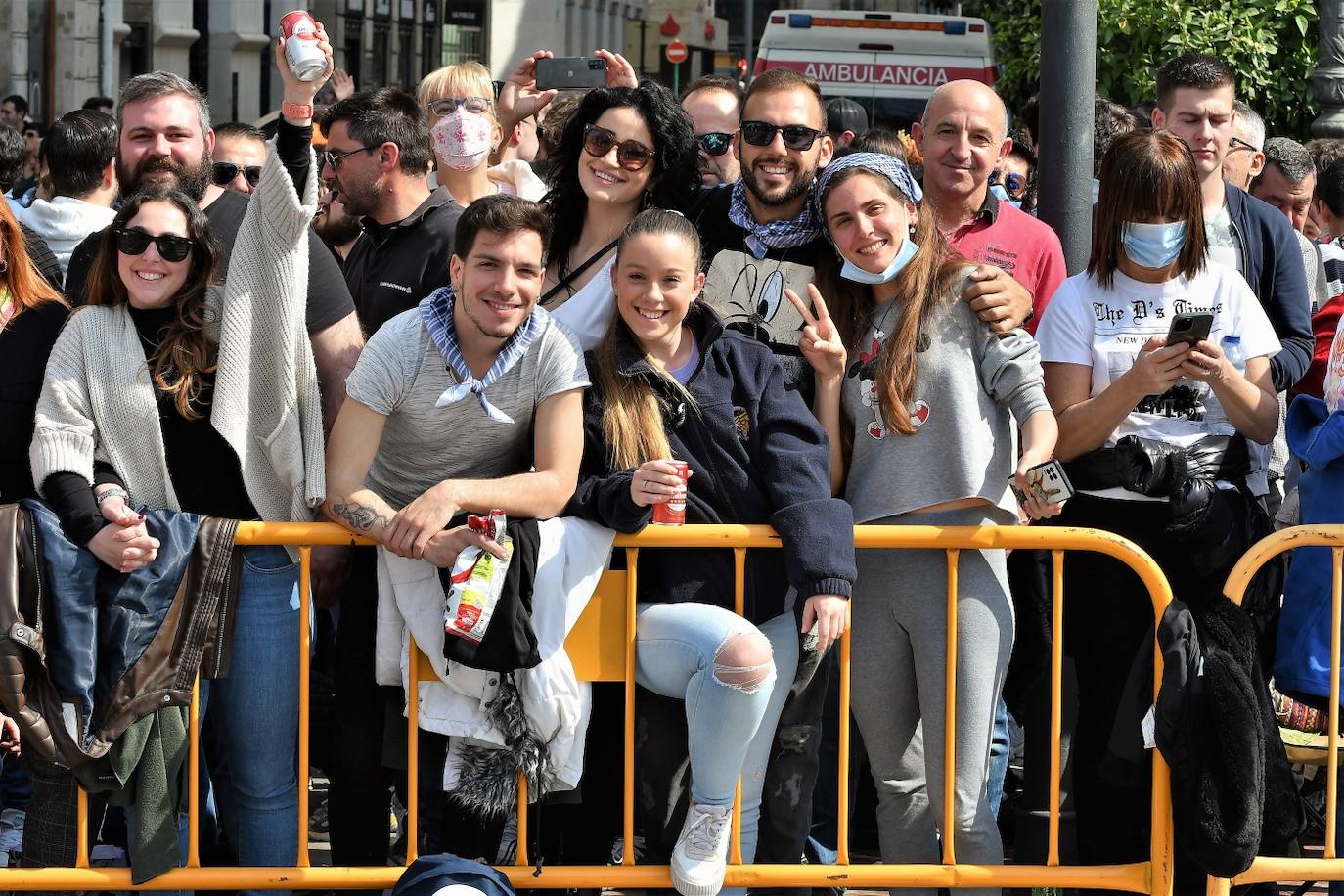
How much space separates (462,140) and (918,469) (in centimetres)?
249

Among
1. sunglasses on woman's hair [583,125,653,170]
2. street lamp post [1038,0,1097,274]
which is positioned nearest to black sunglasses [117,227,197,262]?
sunglasses on woman's hair [583,125,653,170]

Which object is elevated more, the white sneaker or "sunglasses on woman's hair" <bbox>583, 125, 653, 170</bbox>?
"sunglasses on woman's hair" <bbox>583, 125, 653, 170</bbox>

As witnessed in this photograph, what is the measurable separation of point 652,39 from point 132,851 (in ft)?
172

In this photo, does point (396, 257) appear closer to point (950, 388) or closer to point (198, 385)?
point (198, 385)

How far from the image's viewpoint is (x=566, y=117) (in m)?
5.55

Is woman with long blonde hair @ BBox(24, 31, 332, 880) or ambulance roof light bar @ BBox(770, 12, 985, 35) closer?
woman with long blonde hair @ BBox(24, 31, 332, 880)

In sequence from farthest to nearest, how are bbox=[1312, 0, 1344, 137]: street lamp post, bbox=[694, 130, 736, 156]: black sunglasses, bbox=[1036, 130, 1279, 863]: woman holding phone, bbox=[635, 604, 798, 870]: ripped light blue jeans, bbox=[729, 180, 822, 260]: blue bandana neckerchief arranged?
bbox=[1312, 0, 1344, 137]: street lamp post < bbox=[694, 130, 736, 156]: black sunglasses < bbox=[729, 180, 822, 260]: blue bandana neckerchief < bbox=[1036, 130, 1279, 863]: woman holding phone < bbox=[635, 604, 798, 870]: ripped light blue jeans

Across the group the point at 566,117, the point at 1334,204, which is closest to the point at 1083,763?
the point at 566,117

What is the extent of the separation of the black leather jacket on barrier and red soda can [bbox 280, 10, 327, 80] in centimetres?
122

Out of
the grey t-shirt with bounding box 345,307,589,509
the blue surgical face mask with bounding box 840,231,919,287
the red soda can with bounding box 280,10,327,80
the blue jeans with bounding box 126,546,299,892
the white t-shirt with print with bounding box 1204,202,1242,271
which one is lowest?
the blue jeans with bounding box 126,546,299,892

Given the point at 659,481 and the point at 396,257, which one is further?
the point at 396,257

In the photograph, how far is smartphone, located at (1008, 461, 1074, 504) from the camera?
14.5ft

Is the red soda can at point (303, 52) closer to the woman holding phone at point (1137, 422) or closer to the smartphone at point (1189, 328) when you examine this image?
the woman holding phone at point (1137, 422)

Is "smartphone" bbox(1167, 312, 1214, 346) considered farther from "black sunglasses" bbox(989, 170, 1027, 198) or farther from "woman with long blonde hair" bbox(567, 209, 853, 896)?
"black sunglasses" bbox(989, 170, 1027, 198)
